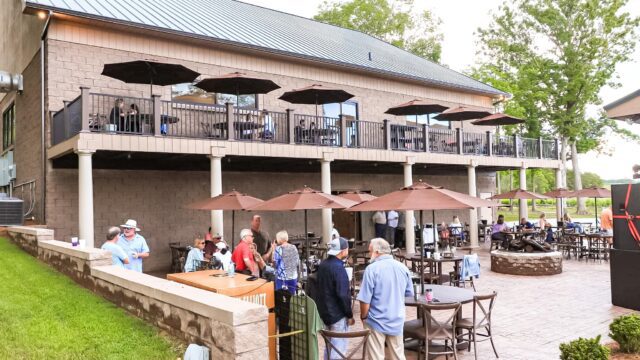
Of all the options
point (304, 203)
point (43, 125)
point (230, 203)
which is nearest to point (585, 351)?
point (304, 203)

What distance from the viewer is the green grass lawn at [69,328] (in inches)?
208

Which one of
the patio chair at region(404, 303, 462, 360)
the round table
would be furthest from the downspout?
the patio chair at region(404, 303, 462, 360)

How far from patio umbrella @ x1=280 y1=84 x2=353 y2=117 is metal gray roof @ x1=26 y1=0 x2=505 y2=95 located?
90.9 inches

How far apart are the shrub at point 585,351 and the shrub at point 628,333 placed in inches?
45.4

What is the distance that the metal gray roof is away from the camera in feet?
47.6

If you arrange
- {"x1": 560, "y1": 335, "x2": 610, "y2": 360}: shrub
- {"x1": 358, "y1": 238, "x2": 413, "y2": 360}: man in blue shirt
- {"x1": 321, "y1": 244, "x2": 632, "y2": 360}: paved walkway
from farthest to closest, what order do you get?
{"x1": 321, "y1": 244, "x2": 632, "y2": 360}: paved walkway → {"x1": 358, "y1": 238, "x2": 413, "y2": 360}: man in blue shirt → {"x1": 560, "y1": 335, "x2": 610, "y2": 360}: shrub

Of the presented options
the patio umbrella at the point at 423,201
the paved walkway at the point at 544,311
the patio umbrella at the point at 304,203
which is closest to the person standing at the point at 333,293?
the paved walkway at the point at 544,311

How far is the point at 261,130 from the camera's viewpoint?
14641 millimetres

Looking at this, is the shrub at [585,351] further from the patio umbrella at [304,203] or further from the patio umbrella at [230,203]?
the patio umbrella at [230,203]

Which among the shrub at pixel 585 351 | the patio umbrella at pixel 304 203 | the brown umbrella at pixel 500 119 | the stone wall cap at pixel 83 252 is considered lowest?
the shrub at pixel 585 351

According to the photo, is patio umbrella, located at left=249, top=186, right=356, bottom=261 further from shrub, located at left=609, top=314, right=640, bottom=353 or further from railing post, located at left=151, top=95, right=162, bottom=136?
shrub, located at left=609, top=314, right=640, bottom=353

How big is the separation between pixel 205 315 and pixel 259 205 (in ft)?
18.0

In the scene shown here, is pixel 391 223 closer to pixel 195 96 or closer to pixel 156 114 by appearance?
pixel 195 96

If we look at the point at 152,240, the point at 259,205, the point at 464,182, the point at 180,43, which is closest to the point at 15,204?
the point at 152,240
